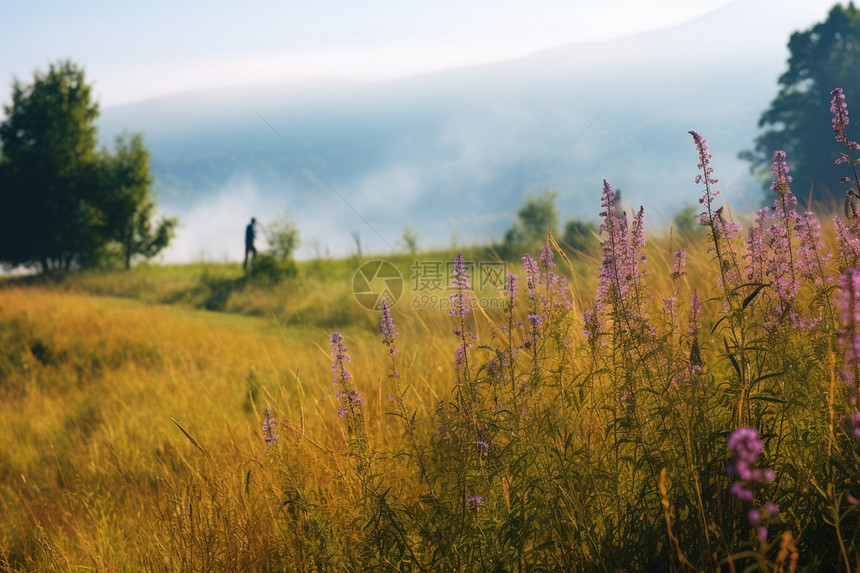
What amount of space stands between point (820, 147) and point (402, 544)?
26481mm

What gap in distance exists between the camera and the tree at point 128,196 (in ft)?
80.3

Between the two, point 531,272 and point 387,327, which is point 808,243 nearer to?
point 531,272

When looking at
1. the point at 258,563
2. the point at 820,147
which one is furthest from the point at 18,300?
the point at 820,147

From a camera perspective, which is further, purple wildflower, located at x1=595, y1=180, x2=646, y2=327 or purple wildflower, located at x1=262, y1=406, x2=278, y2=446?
purple wildflower, located at x1=262, y1=406, x2=278, y2=446

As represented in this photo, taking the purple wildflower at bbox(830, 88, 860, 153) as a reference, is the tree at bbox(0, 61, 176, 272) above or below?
above

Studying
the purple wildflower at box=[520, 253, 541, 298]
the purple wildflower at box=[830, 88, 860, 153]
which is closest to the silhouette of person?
the purple wildflower at box=[520, 253, 541, 298]

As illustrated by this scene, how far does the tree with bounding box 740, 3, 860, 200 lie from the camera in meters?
23.1

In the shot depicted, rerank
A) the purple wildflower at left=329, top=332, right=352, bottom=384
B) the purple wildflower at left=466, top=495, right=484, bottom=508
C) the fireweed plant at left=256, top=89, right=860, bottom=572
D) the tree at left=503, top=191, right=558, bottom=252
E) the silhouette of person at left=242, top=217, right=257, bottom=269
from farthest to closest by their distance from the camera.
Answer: the tree at left=503, top=191, right=558, bottom=252 < the silhouette of person at left=242, top=217, right=257, bottom=269 < the purple wildflower at left=329, top=332, right=352, bottom=384 < the purple wildflower at left=466, top=495, right=484, bottom=508 < the fireweed plant at left=256, top=89, right=860, bottom=572

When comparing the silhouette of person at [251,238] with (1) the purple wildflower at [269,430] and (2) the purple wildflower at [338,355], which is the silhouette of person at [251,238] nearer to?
(1) the purple wildflower at [269,430]

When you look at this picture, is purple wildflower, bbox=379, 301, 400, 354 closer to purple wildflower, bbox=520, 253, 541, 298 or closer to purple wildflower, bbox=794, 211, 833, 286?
purple wildflower, bbox=520, 253, 541, 298

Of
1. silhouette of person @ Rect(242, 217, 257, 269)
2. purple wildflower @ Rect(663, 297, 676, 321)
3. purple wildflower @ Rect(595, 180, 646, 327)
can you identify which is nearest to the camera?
purple wildflower @ Rect(595, 180, 646, 327)

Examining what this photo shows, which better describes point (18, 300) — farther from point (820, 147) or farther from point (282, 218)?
point (820, 147)

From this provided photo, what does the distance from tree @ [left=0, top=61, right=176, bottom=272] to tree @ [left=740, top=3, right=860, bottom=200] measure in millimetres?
25725

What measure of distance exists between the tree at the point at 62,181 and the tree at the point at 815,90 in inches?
1013
